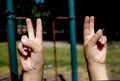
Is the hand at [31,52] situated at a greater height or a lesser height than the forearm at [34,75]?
greater

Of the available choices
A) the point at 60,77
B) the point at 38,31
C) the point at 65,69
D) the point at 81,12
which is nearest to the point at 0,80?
the point at 60,77

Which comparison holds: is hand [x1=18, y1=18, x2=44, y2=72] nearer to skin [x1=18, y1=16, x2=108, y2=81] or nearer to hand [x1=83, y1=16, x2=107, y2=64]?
skin [x1=18, y1=16, x2=108, y2=81]

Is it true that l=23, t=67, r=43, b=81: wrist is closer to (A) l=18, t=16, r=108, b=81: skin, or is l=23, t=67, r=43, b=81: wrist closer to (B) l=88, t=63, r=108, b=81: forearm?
(A) l=18, t=16, r=108, b=81: skin

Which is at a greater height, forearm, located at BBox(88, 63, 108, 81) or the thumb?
the thumb

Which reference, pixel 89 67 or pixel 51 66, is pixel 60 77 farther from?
pixel 89 67

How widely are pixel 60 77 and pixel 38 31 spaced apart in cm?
476

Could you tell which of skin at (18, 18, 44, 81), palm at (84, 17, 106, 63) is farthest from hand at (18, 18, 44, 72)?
palm at (84, 17, 106, 63)

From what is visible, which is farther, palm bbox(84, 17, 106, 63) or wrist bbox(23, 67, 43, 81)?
palm bbox(84, 17, 106, 63)

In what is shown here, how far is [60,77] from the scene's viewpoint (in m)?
6.48

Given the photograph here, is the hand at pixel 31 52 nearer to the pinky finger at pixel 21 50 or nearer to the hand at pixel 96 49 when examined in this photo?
the pinky finger at pixel 21 50

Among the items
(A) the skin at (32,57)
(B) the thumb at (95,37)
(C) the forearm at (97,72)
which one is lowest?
(C) the forearm at (97,72)

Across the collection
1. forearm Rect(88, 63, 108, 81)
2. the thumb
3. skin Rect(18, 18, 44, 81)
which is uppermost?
the thumb

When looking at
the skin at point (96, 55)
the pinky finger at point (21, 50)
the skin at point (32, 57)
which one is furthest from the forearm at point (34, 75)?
the skin at point (96, 55)

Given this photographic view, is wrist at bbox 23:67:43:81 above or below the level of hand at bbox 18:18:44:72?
below
